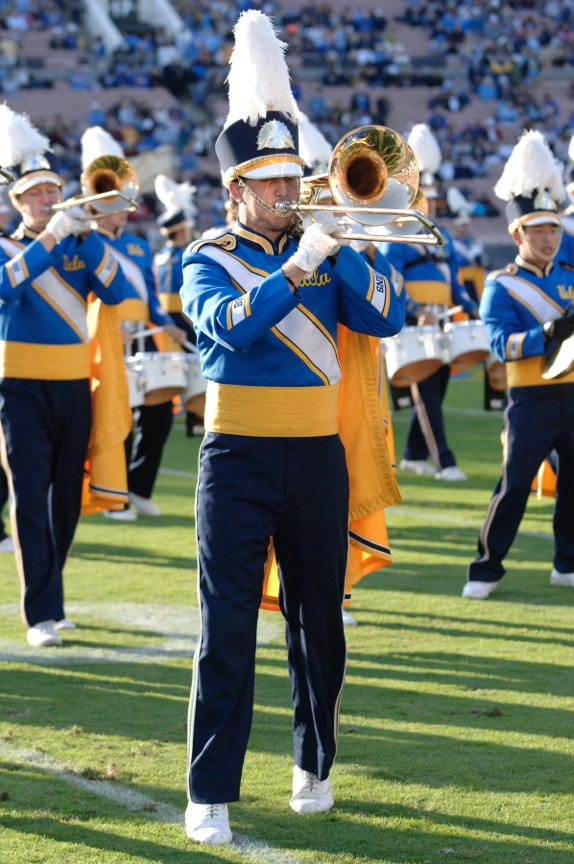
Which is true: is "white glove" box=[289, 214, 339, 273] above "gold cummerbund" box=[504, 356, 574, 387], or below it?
above

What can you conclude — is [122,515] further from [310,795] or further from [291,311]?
[291,311]

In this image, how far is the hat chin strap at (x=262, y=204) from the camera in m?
3.89

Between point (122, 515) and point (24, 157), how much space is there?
12.2ft

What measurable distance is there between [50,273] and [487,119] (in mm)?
27154

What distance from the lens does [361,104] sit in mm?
30688

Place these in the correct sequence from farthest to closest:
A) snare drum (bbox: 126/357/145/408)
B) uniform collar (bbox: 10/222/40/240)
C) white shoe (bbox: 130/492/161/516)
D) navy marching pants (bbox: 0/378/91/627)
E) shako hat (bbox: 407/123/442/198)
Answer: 1. shako hat (bbox: 407/123/442/198)
2. white shoe (bbox: 130/492/161/516)
3. snare drum (bbox: 126/357/145/408)
4. uniform collar (bbox: 10/222/40/240)
5. navy marching pants (bbox: 0/378/91/627)

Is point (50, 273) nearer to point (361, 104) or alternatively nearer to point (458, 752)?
point (458, 752)

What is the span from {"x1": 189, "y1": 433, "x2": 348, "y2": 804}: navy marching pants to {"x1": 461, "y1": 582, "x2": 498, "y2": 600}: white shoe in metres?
2.84

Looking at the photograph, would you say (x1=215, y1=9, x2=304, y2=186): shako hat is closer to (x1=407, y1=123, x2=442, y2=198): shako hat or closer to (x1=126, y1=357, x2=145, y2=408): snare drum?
(x1=126, y1=357, x2=145, y2=408): snare drum

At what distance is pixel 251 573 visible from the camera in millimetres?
3938

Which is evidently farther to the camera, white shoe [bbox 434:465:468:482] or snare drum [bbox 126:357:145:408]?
white shoe [bbox 434:465:468:482]

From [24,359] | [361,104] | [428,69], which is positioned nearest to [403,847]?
[24,359]

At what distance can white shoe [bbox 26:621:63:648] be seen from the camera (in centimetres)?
608

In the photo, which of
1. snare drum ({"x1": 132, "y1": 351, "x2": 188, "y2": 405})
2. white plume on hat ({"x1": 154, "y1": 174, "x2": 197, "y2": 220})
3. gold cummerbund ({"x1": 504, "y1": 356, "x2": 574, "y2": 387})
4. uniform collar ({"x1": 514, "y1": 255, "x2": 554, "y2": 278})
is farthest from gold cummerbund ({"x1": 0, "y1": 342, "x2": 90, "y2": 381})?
white plume on hat ({"x1": 154, "y1": 174, "x2": 197, "y2": 220})
